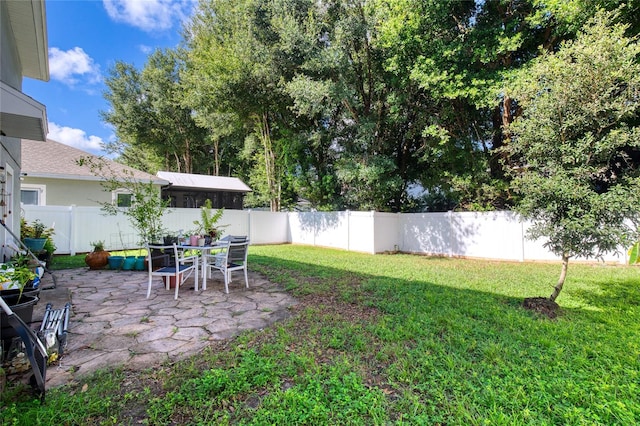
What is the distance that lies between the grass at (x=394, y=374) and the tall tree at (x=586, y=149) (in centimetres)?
122

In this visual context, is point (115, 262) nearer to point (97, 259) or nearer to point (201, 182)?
point (97, 259)

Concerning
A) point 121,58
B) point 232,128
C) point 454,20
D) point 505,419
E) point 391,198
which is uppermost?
point 121,58

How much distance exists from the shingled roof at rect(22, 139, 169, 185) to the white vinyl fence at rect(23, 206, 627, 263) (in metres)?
1.82

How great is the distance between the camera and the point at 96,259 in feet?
23.2

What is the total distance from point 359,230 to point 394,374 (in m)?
8.52

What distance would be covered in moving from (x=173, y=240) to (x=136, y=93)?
2000 cm

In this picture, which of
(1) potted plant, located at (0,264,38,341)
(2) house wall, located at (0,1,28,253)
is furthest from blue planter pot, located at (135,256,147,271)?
(1) potted plant, located at (0,264,38,341)

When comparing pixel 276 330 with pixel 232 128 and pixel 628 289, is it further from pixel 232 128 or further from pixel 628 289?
pixel 232 128

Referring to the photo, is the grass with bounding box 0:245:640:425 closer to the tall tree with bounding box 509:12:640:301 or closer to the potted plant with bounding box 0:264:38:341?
the potted plant with bounding box 0:264:38:341

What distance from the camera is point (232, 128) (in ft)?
54.5

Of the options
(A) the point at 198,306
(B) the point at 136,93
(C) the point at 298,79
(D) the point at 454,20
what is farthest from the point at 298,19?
(B) the point at 136,93

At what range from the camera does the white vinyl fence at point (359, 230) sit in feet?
28.5

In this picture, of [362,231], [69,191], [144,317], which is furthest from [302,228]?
[144,317]

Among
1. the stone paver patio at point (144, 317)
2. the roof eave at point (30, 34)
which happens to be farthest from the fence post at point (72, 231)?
the roof eave at point (30, 34)
